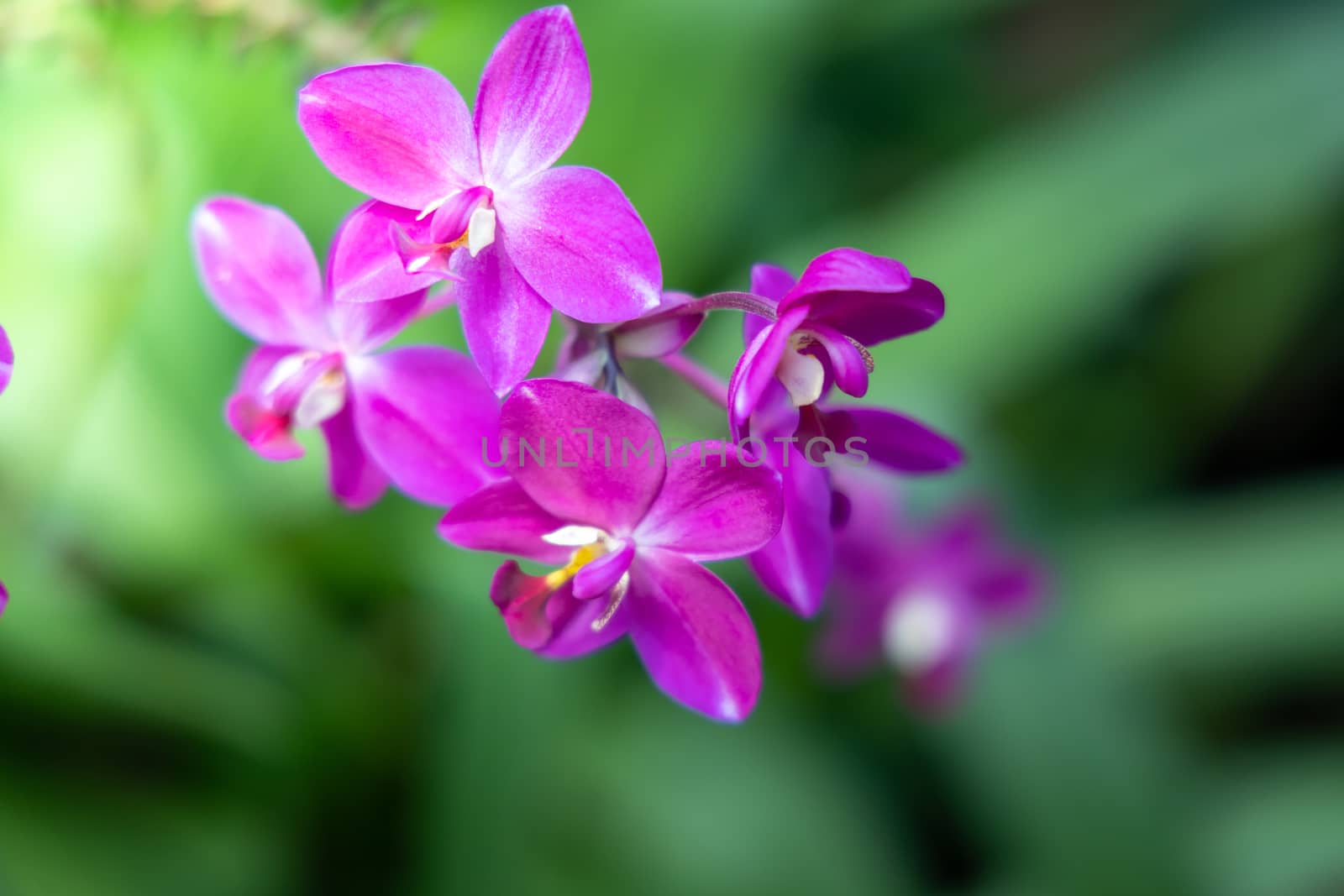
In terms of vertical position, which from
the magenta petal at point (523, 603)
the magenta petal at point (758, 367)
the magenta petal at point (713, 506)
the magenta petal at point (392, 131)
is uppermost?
the magenta petal at point (392, 131)

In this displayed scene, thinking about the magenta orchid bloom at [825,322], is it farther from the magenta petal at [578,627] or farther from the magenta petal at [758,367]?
the magenta petal at [578,627]

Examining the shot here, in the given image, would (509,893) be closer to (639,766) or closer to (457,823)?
(457,823)

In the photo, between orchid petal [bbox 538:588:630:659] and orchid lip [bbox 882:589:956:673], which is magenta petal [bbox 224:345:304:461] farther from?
orchid lip [bbox 882:589:956:673]

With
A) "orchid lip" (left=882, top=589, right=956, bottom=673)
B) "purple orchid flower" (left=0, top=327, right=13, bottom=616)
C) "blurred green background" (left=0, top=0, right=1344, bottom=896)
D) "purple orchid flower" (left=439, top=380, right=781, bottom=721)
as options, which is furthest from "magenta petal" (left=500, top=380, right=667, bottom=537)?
"orchid lip" (left=882, top=589, right=956, bottom=673)

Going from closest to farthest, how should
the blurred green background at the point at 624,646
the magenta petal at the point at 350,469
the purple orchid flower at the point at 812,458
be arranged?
the purple orchid flower at the point at 812,458 → the magenta petal at the point at 350,469 → the blurred green background at the point at 624,646

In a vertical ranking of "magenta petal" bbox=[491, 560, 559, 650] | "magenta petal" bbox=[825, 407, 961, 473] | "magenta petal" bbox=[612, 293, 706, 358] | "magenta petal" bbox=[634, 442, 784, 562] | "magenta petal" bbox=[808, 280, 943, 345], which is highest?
"magenta petal" bbox=[808, 280, 943, 345]

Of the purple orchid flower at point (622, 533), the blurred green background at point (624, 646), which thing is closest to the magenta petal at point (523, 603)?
the purple orchid flower at point (622, 533)
